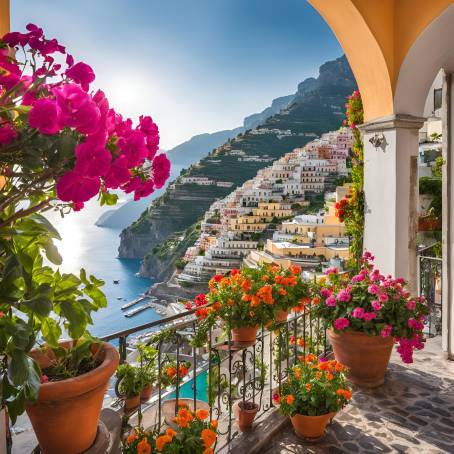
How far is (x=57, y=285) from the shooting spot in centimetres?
119

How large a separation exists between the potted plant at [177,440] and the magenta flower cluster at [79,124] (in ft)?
3.66

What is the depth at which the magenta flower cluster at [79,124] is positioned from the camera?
0.82m

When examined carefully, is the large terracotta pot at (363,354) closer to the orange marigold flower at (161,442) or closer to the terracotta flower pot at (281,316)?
the terracotta flower pot at (281,316)

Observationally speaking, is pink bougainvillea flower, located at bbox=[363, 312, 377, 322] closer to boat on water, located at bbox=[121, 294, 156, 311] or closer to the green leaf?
the green leaf

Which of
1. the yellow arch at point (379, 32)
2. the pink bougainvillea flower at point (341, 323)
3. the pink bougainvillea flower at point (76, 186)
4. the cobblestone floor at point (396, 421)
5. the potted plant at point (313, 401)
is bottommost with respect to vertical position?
the cobblestone floor at point (396, 421)

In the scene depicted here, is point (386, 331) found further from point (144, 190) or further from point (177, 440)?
point (144, 190)

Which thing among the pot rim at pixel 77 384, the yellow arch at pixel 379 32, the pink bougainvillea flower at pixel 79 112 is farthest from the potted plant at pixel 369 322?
the pink bougainvillea flower at pixel 79 112

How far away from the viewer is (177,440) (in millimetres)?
1773

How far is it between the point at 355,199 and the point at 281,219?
56689 mm

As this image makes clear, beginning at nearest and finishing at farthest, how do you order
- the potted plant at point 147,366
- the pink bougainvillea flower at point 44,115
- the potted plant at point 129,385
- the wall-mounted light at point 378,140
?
the pink bougainvillea flower at point 44,115, the potted plant at point 129,385, the potted plant at point 147,366, the wall-mounted light at point 378,140

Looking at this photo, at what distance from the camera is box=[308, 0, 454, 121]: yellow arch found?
11.3ft

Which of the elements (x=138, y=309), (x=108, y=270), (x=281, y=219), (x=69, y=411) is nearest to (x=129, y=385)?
(x=69, y=411)

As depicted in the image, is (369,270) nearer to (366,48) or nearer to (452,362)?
(452,362)

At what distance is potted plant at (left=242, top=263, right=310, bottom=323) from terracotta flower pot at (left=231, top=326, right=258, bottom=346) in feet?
0.60
